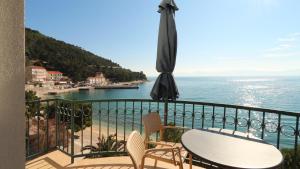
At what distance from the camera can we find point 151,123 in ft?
9.42

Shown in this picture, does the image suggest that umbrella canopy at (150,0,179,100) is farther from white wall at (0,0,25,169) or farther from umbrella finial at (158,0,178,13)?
white wall at (0,0,25,169)

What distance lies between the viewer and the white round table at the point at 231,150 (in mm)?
1608

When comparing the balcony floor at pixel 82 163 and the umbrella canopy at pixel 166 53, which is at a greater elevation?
the umbrella canopy at pixel 166 53

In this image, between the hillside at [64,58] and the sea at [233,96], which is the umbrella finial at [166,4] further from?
the hillside at [64,58]

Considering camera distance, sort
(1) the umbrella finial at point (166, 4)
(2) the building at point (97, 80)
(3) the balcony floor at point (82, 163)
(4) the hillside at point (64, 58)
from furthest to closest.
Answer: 1. (2) the building at point (97, 80)
2. (4) the hillside at point (64, 58)
3. (1) the umbrella finial at point (166, 4)
4. (3) the balcony floor at point (82, 163)

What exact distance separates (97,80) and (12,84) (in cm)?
5171

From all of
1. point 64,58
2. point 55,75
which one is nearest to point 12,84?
point 64,58

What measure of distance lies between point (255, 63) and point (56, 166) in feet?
257

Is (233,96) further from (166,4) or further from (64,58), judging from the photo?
(166,4)

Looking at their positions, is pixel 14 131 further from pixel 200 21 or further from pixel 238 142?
pixel 200 21

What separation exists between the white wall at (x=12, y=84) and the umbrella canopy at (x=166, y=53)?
2293 mm

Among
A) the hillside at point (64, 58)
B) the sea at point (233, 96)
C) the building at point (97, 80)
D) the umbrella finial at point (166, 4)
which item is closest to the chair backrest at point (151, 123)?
the umbrella finial at point (166, 4)

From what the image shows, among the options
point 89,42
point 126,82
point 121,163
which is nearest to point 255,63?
point 126,82

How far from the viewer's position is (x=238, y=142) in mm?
2090
